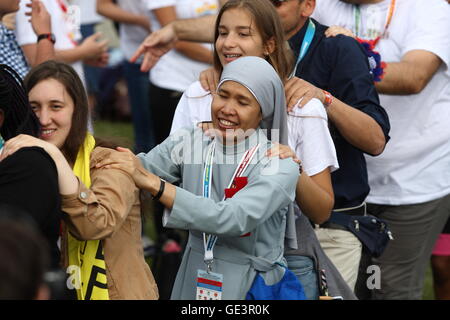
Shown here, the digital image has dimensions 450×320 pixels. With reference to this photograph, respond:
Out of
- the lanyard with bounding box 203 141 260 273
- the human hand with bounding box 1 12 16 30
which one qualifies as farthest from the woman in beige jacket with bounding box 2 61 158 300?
the human hand with bounding box 1 12 16 30

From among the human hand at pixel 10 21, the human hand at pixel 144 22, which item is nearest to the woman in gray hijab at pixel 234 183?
the human hand at pixel 10 21

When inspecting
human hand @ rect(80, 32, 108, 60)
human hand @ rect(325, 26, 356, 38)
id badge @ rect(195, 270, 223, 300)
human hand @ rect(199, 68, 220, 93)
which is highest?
human hand @ rect(325, 26, 356, 38)

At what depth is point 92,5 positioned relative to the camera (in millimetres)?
9672

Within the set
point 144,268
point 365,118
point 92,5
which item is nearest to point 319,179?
point 365,118

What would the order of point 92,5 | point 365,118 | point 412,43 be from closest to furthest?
point 365,118 < point 412,43 < point 92,5

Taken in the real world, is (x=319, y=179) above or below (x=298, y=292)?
above

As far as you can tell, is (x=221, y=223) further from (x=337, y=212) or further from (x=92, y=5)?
(x=92, y=5)

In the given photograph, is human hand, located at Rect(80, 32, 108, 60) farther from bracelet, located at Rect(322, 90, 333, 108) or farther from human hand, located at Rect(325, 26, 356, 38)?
bracelet, located at Rect(322, 90, 333, 108)

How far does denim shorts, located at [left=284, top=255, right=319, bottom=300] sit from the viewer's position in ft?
11.6

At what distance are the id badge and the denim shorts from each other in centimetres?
44

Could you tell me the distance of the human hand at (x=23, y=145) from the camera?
9.60 ft

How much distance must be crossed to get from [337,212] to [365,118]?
1.60 ft

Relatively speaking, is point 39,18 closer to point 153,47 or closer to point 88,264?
point 153,47

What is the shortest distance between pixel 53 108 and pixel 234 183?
2.80 ft
